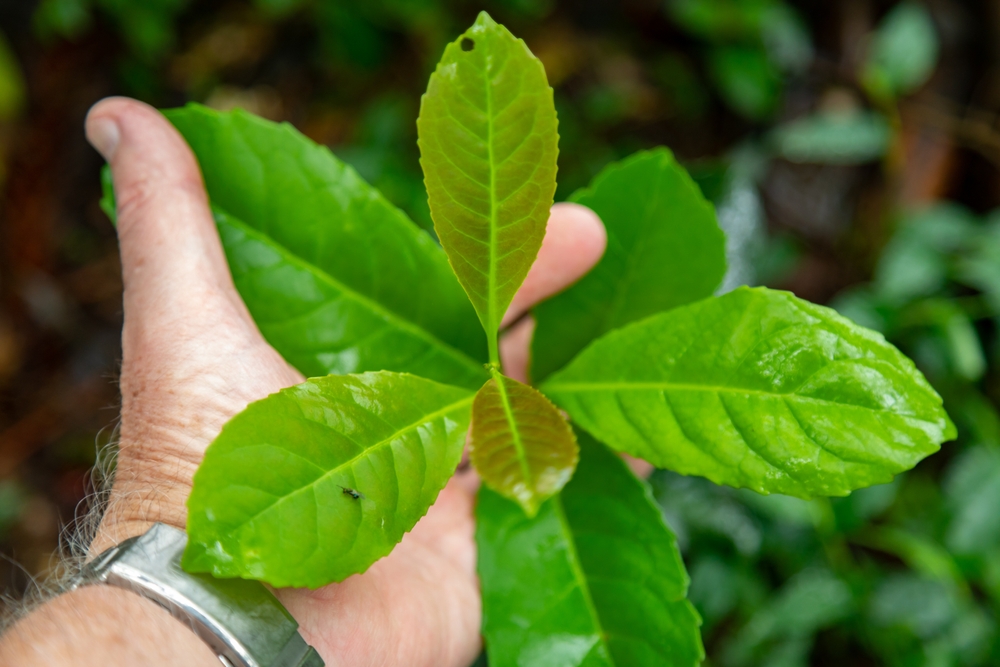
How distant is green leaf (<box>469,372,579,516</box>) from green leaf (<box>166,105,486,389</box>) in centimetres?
26

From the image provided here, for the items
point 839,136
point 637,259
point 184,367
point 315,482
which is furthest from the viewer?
point 839,136

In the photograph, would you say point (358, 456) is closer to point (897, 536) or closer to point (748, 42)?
point (897, 536)

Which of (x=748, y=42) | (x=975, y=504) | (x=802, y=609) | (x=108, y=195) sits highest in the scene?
(x=108, y=195)

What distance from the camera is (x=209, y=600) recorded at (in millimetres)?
823

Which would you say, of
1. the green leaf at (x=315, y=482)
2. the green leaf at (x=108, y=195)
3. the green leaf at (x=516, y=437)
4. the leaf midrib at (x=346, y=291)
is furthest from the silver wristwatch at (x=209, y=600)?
the green leaf at (x=108, y=195)

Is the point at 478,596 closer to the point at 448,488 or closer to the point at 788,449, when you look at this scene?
the point at 448,488

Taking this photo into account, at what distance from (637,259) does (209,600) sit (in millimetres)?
831

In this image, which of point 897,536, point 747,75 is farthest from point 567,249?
point 747,75

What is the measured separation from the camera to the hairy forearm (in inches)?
30.5

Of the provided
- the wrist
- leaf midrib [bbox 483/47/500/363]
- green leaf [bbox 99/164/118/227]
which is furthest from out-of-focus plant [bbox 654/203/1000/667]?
green leaf [bbox 99/164/118/227]

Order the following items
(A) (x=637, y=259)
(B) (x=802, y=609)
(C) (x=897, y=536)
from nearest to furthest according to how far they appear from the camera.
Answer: (A) (x=637, y=259) → (B) (x=802, y=609) → (C) (x=897, y=536)

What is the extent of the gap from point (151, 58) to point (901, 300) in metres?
2.81

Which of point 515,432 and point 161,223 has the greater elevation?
point 161,223

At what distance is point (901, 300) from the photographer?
6.19 feet
